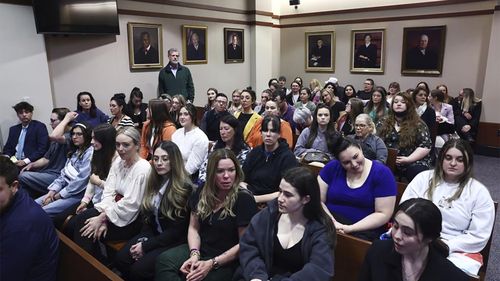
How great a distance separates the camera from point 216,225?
2262 millimetres

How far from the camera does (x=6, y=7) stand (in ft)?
15.1

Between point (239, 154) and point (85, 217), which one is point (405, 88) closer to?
point (239, 154)

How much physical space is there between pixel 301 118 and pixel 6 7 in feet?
13.7

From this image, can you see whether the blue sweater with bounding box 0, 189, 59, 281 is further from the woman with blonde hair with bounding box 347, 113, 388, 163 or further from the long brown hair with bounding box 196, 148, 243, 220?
the woman with blonde hair with bounding box 347, 113, 388, 163

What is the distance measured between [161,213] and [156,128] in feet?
5.96

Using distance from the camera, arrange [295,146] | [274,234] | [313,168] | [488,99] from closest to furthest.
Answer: [274,234], [313,168], [295,146], [488,99]

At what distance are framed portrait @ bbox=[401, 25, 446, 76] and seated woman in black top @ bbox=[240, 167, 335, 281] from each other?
6.61 m

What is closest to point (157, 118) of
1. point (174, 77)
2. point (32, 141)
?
point (32, 141)

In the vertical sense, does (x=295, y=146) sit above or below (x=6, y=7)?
below

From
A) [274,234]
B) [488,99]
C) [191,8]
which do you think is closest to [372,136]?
[274,234]

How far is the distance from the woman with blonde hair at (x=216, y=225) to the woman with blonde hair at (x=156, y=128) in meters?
1.85

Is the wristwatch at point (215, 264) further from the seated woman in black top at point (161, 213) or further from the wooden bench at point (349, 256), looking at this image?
the wooden bench at point (349, 256)

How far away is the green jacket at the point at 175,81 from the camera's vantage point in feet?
21.6

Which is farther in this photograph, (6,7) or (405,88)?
(405,88)
